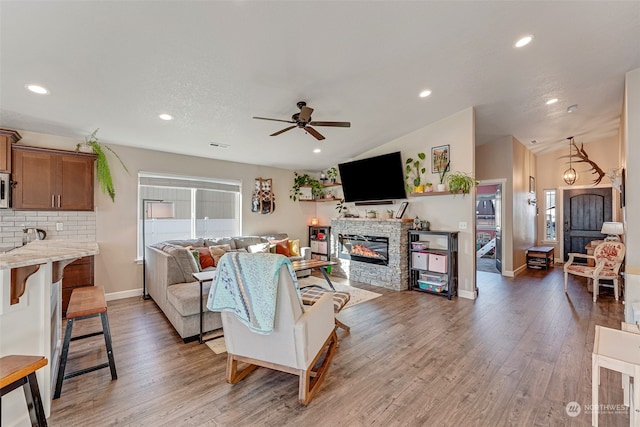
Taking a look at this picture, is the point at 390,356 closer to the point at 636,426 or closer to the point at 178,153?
the point at 636,426

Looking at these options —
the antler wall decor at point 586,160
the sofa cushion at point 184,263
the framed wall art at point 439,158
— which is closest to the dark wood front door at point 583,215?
the antler wall decor at point 586,160

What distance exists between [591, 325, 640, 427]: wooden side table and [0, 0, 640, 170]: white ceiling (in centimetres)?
264

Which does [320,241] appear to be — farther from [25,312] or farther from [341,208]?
[25,312]

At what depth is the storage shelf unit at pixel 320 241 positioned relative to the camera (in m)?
6.53

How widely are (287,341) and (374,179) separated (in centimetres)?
416

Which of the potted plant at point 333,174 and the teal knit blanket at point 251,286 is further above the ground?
the potted plant at point 333,174

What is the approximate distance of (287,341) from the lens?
1926 millimetres

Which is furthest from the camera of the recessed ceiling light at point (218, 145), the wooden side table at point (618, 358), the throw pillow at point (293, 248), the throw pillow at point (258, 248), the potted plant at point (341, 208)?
the potted plant at point (341, 208)

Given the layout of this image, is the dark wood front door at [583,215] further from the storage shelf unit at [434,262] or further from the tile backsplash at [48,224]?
the tile backsplash at [48,224]

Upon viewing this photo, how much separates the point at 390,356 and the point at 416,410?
707 mm

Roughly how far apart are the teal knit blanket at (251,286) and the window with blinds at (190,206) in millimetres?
3468

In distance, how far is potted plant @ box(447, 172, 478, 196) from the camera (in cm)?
429

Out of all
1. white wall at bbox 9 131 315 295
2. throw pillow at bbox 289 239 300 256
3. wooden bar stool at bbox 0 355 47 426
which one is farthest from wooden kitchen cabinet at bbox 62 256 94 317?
throw pillow at bbox 289 239 300 256

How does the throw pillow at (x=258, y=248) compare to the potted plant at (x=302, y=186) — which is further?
the potted plant at (x=302, y=186)
